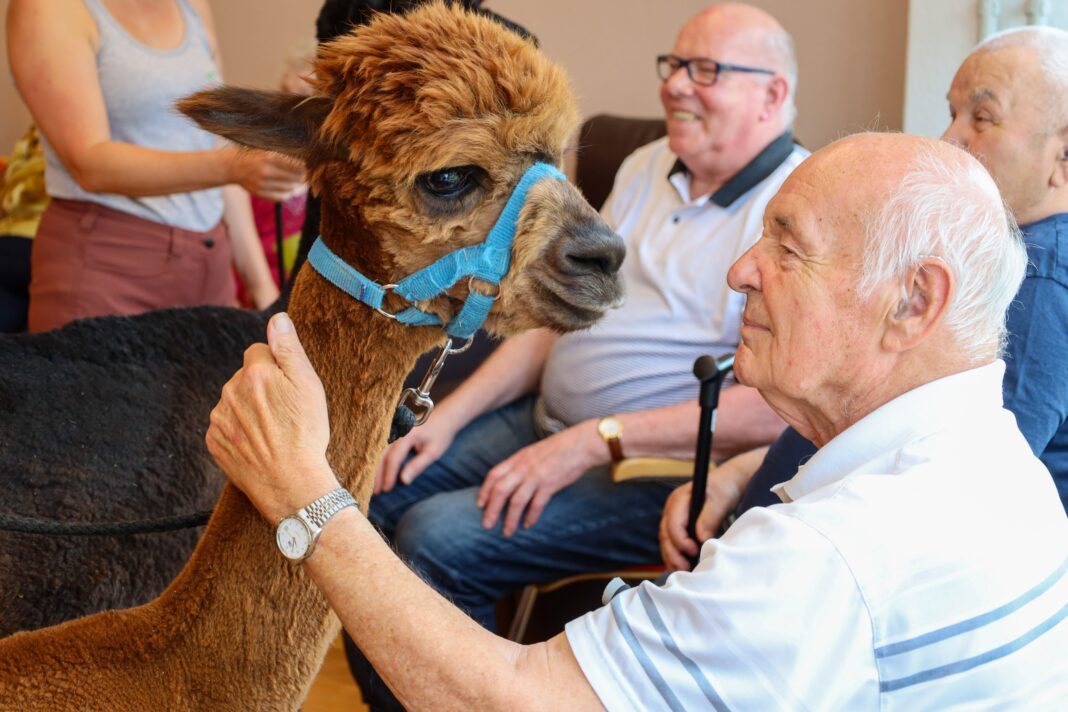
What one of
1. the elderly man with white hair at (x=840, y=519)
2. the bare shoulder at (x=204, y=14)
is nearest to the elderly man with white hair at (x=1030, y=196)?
the elderly man with white hair at (x=840, y=519)

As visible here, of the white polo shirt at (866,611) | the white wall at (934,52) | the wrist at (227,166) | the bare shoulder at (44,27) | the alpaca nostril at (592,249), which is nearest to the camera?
the white polo shirt at (866,611)

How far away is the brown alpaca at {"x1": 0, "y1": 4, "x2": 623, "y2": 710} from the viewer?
1.11 m

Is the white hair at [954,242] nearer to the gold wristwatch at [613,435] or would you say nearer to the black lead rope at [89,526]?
the black lead rope at [89,526]

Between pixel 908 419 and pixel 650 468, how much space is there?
111cm

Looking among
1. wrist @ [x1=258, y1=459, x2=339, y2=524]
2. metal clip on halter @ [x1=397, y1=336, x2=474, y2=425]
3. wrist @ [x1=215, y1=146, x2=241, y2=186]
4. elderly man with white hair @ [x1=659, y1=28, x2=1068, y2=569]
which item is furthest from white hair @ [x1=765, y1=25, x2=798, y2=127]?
wrist @ [x1=258, y1=459, x2=339, y2=524]

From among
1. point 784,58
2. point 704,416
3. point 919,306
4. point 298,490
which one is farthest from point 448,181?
point 784,58

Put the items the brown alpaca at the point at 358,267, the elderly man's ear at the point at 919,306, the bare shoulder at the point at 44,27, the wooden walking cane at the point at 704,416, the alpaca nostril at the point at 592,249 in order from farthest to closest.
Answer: the bare shoulder at the point at 44,27 → the wooden walking cane at the point at 704,416 → the alpaca nostril at the point at 592,249 → the brown alpaca at the point at 358,267 → the elderly man's ear at the point at 919,306

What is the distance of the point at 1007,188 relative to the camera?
1559mm

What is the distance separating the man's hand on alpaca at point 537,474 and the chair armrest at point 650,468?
0.16ft

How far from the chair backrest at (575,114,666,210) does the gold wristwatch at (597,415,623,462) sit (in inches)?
56.4

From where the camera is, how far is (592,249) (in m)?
1.23

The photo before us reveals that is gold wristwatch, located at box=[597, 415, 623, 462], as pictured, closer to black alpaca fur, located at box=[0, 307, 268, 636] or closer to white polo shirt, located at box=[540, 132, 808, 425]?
white polo shirt, located at box=[540, 132, 808, 425]

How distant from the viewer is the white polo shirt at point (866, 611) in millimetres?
880

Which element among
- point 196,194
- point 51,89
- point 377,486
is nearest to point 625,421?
point 377,486
